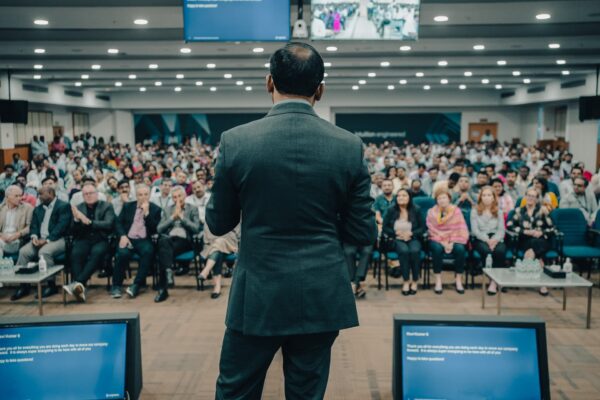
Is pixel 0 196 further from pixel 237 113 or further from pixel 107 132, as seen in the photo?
pixel 237 113

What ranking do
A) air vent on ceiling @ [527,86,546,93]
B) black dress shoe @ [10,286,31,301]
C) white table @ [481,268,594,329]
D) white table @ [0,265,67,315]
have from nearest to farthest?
1. white table @ [481,268,594,329]
2. white table @ [0,265,67,315]
3. black dress shoe @ [10,286,31,301]
4. air vent on ceiling @ [527,86,546,93]

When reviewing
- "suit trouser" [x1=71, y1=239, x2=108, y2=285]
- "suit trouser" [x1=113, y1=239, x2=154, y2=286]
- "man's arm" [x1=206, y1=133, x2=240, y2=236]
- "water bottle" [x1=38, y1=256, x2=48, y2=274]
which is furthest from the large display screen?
"man's arm" [x1=206, y1=133, x2=240, y2=236]

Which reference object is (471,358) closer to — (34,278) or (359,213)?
(359,213)

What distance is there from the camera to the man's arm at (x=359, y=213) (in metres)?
1.51

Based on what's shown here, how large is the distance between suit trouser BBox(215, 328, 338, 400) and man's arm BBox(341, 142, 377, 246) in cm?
28

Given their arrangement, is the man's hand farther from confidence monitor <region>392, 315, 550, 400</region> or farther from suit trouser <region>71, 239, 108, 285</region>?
confidence monitor <region>392, 315, 550, 400</region>

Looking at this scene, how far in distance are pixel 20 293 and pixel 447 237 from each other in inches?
198

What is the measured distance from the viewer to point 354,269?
6.29 metres

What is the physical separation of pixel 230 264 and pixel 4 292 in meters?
2.72

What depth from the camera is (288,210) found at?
56.4 inches

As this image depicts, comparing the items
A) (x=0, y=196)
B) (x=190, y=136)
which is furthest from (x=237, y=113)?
(x=0, y=196)

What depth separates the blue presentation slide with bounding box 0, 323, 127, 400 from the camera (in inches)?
121

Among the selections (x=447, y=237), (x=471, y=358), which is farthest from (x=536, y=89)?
(x=471, y=358)

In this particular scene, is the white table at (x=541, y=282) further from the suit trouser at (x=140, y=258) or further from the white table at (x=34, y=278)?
the white table at (x=34, y=278)
